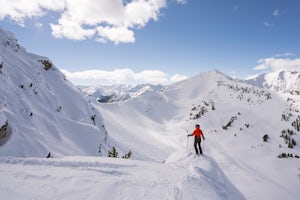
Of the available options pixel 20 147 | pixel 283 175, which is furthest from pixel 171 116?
pixel 20 147

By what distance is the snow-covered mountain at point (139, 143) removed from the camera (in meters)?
7.27

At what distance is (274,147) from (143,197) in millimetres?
18684

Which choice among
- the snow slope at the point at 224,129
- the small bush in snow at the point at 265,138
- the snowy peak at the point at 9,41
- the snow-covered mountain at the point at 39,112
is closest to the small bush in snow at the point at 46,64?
the snow-covered mountain at the point at 39,112

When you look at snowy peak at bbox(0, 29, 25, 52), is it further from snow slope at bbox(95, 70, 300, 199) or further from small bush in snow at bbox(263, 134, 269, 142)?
small bush in snow at bbox(263, 134, 269, 142)

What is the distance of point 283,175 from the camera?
55.3 ft

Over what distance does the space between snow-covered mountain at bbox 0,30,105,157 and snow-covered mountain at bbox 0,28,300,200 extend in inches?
3.6

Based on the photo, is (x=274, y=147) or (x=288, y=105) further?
(x=288, y=105)

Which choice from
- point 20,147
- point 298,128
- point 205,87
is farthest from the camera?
point 205,87

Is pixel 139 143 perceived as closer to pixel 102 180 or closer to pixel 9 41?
pixel 9 41

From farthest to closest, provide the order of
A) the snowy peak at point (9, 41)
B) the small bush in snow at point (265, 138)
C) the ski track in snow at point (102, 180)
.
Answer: the snowy peak at point (9, 41) < the small bush in snow at point (265, 138) < the ski track in snow at point (102, 180)

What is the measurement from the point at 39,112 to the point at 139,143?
11.6 m

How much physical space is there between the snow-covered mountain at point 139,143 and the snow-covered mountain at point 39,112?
0.09m

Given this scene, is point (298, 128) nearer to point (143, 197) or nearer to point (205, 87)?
point (143, 197)

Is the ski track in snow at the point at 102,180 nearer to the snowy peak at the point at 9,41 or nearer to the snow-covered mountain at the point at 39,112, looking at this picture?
the snow-covered mountain at the point at 39,112
